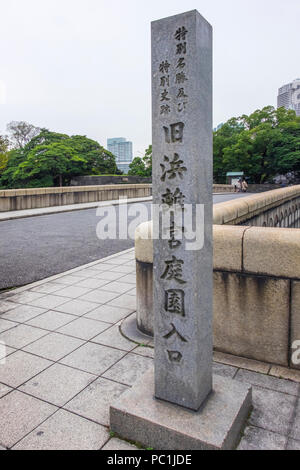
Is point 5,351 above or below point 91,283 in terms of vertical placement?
below

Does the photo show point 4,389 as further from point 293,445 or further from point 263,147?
point 263,147

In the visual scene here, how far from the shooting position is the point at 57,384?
325 cm

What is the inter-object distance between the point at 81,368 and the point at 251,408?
1.67 m

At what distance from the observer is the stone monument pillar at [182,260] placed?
230cm

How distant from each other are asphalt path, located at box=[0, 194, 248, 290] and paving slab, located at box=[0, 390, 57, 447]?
357 centimetres

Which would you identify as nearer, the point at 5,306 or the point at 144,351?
the point at 144,351

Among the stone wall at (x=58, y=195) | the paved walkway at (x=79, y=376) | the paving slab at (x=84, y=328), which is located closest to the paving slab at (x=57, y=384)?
the paved walkway at (x=79, y=376)

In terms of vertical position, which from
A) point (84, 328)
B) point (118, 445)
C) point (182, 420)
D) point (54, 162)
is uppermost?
point (54, 162)

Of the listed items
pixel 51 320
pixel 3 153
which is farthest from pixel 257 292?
pixel 3 153

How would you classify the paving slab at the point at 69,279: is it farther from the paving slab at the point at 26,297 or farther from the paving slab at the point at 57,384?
the paving slab at the point at 57,384

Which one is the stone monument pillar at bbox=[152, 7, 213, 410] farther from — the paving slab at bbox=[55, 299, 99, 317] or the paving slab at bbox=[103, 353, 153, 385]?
the paving slab at bbox=[55, 299, 99, 317]

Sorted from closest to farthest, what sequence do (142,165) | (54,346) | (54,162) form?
1. (54,346)
2. (54,162)
3. (142,165)

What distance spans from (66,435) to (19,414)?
51 cm

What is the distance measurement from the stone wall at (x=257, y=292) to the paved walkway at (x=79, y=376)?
0.19 m
